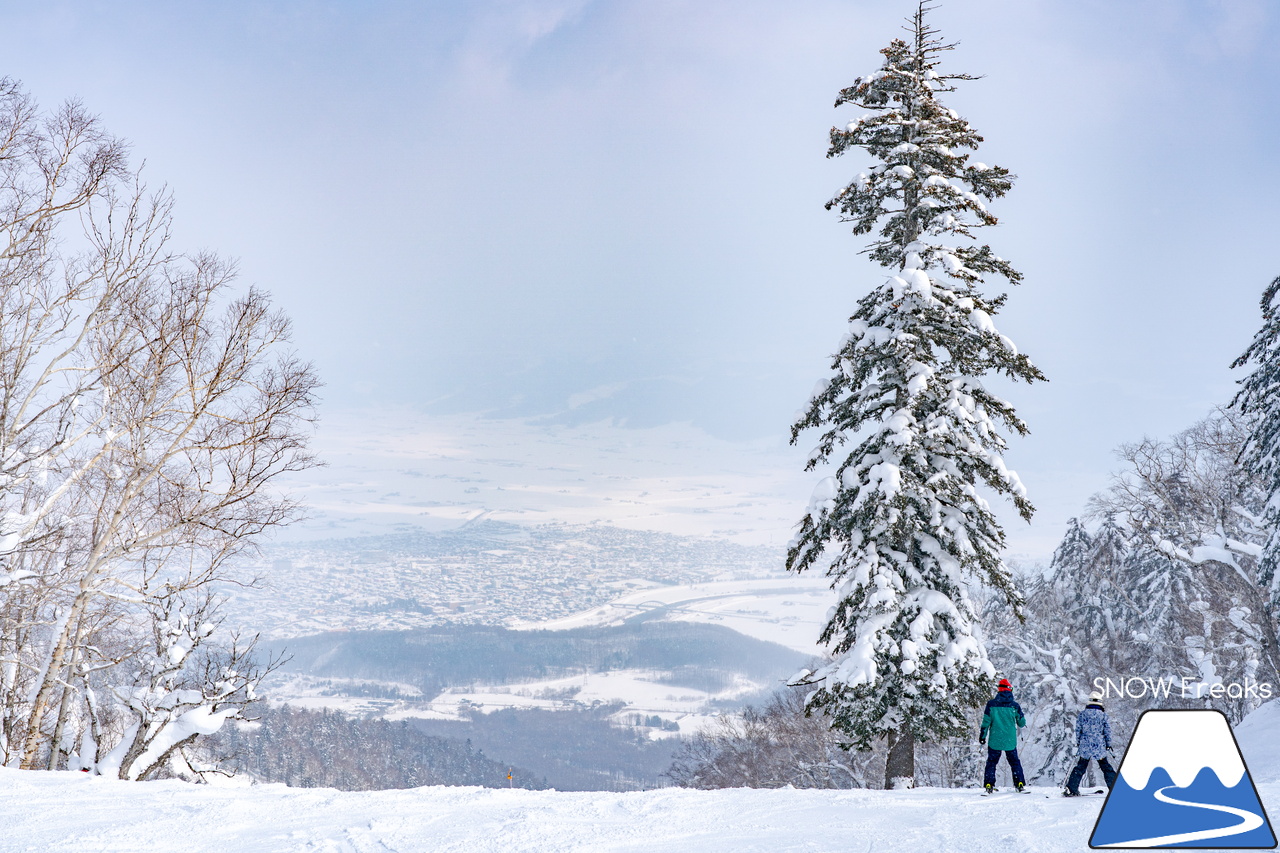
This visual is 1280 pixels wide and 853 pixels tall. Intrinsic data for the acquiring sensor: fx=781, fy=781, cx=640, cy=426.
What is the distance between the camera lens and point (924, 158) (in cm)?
1418

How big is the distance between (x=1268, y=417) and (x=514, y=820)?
705 inches

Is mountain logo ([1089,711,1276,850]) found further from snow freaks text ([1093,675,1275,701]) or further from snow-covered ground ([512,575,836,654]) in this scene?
snow-covered ground ([512,575,836,654])

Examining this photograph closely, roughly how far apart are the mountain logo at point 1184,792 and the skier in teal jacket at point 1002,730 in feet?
10.4

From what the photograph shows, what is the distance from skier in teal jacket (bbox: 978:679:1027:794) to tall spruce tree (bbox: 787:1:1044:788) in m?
1.68

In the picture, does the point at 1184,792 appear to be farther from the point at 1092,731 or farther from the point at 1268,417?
the point at 1268,417

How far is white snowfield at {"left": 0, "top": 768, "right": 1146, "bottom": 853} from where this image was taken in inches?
298

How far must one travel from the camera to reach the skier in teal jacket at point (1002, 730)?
33.8ft

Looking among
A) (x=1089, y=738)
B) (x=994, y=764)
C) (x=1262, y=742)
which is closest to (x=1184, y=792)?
(x=1089, y=738)

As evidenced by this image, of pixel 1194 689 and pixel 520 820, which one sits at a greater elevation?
pixel 520 820

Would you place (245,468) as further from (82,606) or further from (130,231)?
(130,231)

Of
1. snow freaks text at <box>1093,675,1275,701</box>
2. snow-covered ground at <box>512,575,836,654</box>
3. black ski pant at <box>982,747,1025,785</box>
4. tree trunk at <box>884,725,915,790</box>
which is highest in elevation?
black ski pant at <box>982,747,1025,785</box>

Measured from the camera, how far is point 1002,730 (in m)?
10.3

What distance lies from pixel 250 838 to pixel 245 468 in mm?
6455

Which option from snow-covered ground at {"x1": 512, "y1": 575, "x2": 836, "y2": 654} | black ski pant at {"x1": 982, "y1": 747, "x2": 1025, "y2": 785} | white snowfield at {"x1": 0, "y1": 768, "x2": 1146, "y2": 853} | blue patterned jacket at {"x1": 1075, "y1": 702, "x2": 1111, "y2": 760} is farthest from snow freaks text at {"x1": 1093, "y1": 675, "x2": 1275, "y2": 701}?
snow-covered ground at {"x1": 512, "y1": 575, "x2": 836, "y2": 654}
